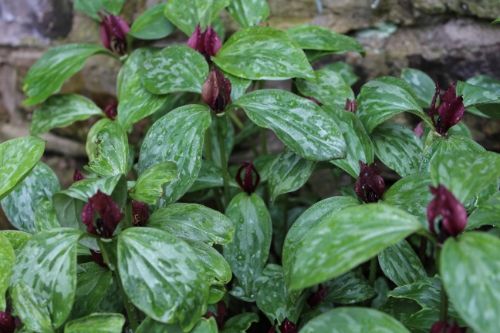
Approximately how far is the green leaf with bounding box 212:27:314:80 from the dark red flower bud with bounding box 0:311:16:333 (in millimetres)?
506

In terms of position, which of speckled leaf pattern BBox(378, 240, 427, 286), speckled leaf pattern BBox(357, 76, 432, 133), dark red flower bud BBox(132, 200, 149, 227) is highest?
speckled leaf pattern BBox(357, 76, 432, 133)

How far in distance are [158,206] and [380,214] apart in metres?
0.39

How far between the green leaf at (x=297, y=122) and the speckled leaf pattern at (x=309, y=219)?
65 mm

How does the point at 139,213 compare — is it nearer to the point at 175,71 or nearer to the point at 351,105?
the point at 175,71

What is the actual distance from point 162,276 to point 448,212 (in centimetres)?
33

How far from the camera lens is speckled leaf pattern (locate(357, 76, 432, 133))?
1.00 meters

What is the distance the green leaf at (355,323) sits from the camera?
0.70m

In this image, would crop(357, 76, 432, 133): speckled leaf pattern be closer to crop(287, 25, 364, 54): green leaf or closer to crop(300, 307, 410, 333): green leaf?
crop(287, 25, 364, 54): green leaf

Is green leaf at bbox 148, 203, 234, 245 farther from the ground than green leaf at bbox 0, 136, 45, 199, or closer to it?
closer to it

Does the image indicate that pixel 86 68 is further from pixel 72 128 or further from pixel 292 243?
pixel 292 243

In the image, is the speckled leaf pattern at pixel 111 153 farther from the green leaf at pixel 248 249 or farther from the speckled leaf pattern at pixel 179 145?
the green leaf at pixel 248 249

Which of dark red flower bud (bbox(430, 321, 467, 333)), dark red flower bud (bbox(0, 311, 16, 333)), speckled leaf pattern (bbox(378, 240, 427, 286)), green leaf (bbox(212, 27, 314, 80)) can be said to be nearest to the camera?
dark red flower bud (bbox(430, 321, 467, 333))

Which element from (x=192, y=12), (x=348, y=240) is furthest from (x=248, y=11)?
(x=348, y=240)

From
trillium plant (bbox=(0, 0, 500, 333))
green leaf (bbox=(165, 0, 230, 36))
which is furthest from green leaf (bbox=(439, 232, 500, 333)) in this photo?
green leaf (bbox=(165, 0, 230, 36))
